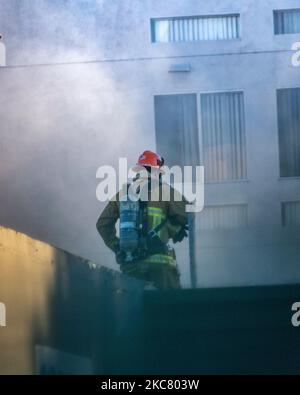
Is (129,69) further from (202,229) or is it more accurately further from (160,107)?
(202,229)

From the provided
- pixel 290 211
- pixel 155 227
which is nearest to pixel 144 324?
pixel 155 227

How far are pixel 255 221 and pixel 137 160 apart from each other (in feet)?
2.35

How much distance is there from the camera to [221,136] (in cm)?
574

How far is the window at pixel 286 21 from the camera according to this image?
5.24 metres

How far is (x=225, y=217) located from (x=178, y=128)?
537 mm

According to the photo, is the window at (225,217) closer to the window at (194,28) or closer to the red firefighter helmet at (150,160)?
the red firefighter helmet at (150,160)

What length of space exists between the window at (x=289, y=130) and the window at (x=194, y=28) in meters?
0.45

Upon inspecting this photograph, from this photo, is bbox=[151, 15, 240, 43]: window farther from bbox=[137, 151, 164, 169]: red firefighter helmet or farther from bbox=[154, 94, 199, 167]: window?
bbox=[137, 151, 164, 169]: red firefighter helmet

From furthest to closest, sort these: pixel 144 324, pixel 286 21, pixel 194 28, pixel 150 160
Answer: pixel 150 160 → pixel 194 28 → pixel 286 21 → pixel 144 324

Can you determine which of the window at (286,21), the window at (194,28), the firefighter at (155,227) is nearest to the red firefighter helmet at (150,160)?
the firefighter at (155,227)

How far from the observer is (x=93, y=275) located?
180 inches

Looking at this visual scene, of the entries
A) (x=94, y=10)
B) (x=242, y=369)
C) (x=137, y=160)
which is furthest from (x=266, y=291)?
(x=94, y=10)

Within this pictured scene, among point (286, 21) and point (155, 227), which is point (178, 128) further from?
point (286, 21)

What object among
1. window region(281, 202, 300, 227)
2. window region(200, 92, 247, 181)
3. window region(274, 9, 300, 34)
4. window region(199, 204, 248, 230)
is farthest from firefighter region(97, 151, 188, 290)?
window region(274, 9, 300, 34)
